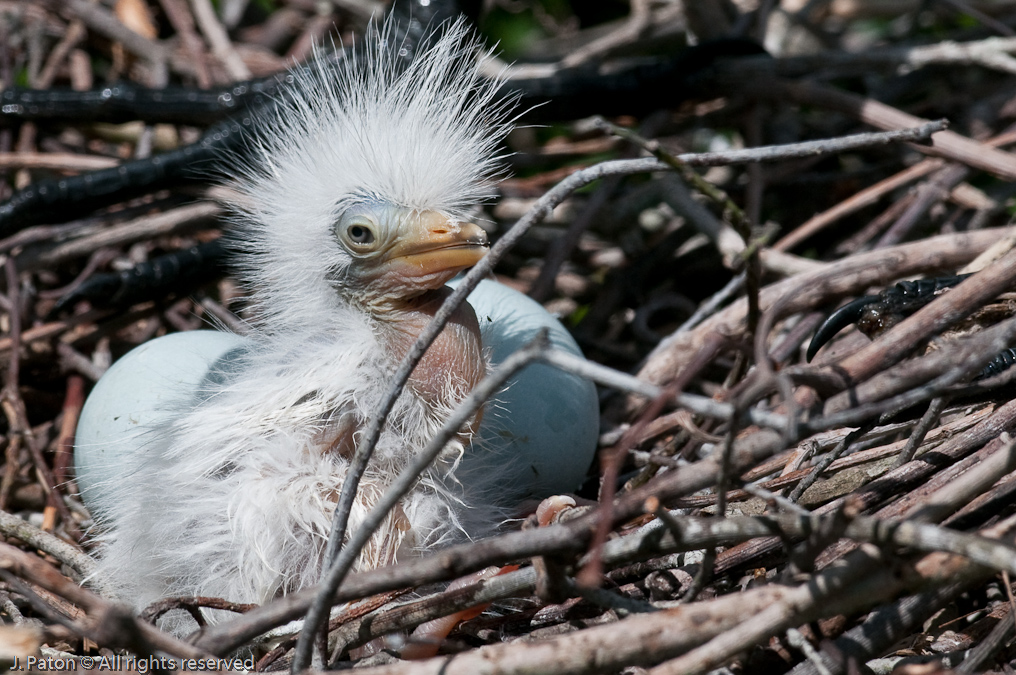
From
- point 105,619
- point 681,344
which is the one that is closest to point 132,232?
point 681,344

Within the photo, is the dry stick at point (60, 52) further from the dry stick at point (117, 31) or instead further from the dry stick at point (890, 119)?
the dry stick at point (890, 119)

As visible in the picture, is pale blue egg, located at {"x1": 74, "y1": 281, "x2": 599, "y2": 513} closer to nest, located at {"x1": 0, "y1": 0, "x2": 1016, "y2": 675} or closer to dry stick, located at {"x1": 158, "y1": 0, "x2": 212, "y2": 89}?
nest, located at {"x1": 0, "y1": 0, "x2": 1016, "y2": 675}

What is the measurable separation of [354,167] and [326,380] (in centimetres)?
30

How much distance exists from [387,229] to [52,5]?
1.64 metres

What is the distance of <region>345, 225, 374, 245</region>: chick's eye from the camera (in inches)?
48.2

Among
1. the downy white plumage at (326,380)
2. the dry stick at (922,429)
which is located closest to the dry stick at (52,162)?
the downy white plumage at (326,380)

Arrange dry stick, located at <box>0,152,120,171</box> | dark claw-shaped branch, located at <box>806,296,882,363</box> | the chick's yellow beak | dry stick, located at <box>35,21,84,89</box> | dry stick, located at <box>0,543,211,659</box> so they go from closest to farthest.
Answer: dry stick, located at <box>0,543,211,659</box> < the chick's yellow beak < dark claw-shaped branch, located at <box>806,296,882,363</box> < dry stick, located at <box>0,152,120,171</box> < dry stick, located at <box>35,21,84,89</box>

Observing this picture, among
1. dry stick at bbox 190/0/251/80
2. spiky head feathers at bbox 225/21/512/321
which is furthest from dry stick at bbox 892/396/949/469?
dry stick at bbox 190/0/251/80

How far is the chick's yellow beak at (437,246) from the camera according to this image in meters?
1.19

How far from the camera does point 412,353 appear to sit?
92 cm

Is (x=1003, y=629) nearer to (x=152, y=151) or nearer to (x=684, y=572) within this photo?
(x=684, y=572)

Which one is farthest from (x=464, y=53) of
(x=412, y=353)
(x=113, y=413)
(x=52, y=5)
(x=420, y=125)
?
(x=52, y=5)

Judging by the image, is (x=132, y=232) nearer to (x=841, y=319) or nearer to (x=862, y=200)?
(x=841, y=319)

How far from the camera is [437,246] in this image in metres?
1.20
